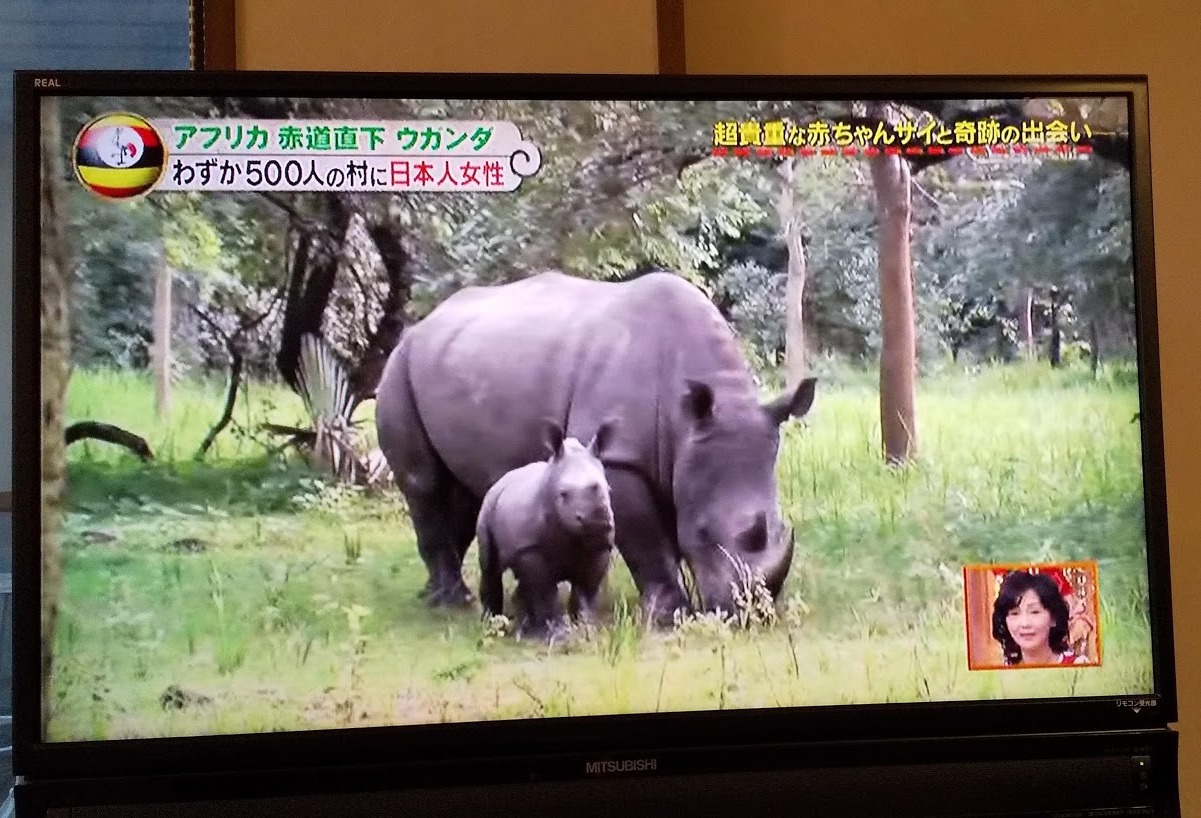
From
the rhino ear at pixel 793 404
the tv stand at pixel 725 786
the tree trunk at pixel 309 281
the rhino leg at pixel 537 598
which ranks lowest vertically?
the tv stand at pixel 725 786

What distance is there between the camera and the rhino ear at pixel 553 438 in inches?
48.0

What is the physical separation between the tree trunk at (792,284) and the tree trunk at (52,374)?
78 centimetres

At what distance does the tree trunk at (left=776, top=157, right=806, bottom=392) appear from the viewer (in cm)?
125

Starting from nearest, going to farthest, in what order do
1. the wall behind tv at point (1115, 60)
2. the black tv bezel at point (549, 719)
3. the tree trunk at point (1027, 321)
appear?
the black tv bezel at point (549, 719) → the tree trunk at point (1027, 321) → the wall behind tv at point (1115, 60)

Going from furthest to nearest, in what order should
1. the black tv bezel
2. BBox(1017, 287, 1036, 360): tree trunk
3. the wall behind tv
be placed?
the wall behind tv
BBox(1017, 287, 1036, 360): tree trunk
the black tv bezel

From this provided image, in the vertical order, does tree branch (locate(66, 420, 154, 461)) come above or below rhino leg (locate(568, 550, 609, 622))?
above

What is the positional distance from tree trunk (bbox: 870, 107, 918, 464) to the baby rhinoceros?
35 centimetres

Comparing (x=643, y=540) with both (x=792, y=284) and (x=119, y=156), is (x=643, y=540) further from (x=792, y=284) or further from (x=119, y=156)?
(x=119, y=156)

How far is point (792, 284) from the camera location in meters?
1.25

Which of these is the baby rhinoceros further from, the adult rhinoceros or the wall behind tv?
the wall behind tv

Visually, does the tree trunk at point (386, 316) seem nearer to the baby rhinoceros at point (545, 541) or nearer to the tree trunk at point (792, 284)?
the baby rhinoceros at point (545, 541)

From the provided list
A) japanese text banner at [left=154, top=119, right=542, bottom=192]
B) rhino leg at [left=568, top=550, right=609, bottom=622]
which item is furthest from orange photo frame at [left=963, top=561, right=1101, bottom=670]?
japanese text banner at [left=154, top=119, right=542, bottom=192]

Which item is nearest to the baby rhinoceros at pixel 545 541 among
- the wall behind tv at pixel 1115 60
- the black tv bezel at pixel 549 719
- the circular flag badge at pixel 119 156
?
the black tv bezel at pixel 549 719

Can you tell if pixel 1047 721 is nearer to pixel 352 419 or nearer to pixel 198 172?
pixel 352 419
